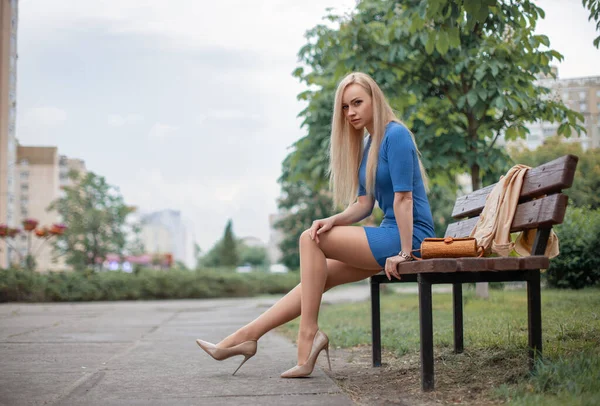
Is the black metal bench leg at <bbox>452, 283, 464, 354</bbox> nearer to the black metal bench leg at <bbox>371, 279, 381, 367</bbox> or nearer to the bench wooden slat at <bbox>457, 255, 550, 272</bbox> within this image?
the black metal bench leg at <bbox>371, 279, 381, 367</bbox>

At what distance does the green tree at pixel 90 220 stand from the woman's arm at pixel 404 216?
2025 centimetres

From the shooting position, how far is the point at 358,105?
141 inches

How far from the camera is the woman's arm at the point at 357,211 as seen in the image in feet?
11.8

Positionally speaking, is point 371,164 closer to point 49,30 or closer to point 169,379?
point 169,379

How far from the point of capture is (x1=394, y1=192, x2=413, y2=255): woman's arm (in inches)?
127

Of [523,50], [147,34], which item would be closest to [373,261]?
[523,50]

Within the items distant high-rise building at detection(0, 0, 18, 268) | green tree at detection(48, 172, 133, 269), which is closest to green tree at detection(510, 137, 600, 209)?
green tree at detection(48, 172, 133, 269)

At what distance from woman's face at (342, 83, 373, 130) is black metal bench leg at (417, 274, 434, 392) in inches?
43.0

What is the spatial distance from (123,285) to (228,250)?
43.9 meters

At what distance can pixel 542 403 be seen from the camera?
7.56 feet

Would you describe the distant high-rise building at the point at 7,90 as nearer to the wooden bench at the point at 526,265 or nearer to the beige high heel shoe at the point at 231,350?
the beige high heel shoe at the point at 231,350

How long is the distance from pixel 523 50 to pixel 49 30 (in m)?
21.6

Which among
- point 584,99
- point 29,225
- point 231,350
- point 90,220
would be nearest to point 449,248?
point 231,350

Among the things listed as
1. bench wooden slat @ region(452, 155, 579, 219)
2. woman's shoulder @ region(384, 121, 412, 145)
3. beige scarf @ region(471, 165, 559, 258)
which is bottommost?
beige scarf @ region(471, 165, 559, 258)
